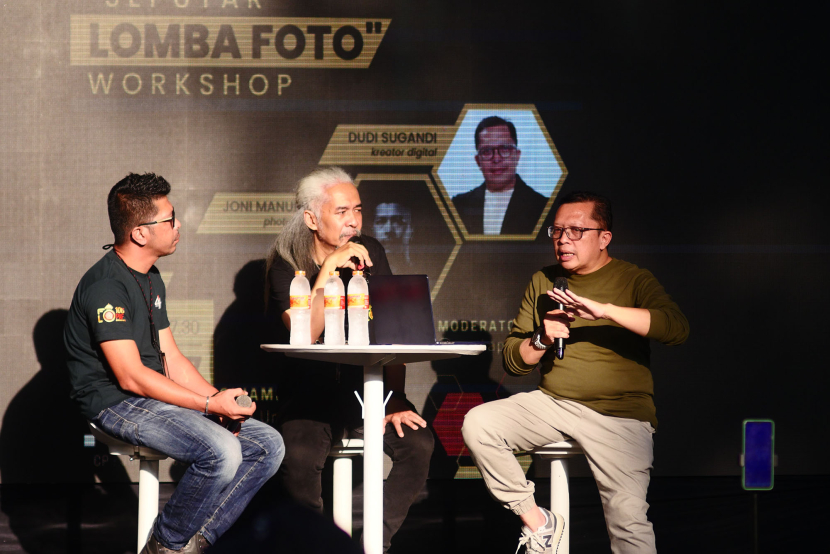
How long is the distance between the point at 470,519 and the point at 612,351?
3.66ft

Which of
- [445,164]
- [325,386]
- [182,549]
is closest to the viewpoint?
[182,549]

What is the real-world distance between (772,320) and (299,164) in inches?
100

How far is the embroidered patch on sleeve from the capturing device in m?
2.24

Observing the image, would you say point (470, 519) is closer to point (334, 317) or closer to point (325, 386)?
point (325, 386)

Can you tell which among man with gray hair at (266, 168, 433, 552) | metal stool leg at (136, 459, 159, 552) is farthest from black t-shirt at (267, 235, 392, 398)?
metal stool leg at (136, 459, 159, 552)

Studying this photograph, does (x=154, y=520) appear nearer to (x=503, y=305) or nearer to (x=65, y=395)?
(x=65, y=395)

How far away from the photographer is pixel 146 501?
2.39m

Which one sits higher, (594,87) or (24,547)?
(594,87)

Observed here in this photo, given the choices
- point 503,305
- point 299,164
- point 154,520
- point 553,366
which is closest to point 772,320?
point 503,305

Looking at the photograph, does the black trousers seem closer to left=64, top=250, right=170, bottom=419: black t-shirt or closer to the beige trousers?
the beige trousers

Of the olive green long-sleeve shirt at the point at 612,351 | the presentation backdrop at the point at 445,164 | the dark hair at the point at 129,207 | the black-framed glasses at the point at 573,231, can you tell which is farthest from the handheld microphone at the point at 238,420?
the presentation backdrop at the point at 445,164

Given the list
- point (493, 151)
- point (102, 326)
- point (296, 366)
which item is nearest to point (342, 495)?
point (296, 366)

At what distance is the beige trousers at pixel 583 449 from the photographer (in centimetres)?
236

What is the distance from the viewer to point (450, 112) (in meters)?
3.81
